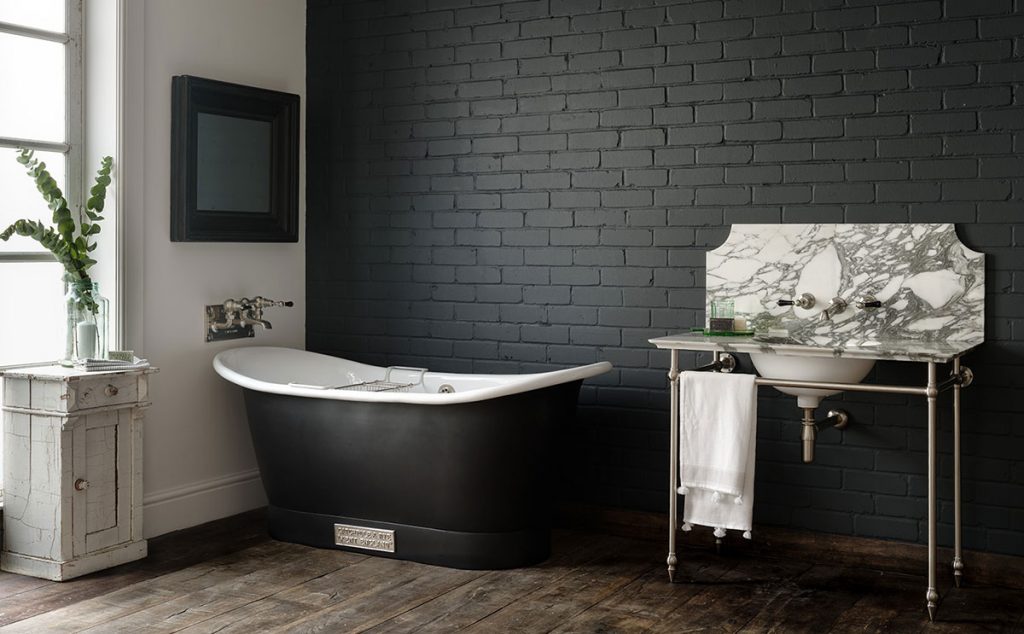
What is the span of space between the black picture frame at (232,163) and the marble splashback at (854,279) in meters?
1.99

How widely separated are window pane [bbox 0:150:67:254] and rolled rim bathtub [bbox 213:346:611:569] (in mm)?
920

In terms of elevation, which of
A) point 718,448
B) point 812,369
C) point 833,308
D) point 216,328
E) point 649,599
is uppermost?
point 833,308

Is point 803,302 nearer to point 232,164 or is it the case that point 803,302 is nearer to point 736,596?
point 736,596

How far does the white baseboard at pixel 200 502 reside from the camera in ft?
14.3

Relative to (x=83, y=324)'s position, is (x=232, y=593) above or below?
below

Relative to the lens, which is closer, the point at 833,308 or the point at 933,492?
the point at 933,492

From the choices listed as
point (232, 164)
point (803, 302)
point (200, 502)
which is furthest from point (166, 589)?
point (803, 302)

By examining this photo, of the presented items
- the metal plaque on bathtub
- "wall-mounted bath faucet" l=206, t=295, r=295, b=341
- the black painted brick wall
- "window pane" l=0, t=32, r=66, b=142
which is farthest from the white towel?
"window pane" l=0, t=32, r=66, b=142

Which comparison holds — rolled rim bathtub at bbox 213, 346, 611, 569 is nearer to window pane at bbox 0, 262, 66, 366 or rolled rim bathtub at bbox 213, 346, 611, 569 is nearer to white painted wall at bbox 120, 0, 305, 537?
white painted wall at bbox 120, 0, 305, 537

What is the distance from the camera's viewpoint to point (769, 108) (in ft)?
13.5

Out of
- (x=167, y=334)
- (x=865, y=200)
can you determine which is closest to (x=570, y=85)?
(x=865, y=200)

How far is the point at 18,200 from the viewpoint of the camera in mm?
3963

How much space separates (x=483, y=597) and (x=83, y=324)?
173 cm

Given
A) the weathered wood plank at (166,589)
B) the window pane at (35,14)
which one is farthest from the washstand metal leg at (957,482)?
the window pane at (35,14)
